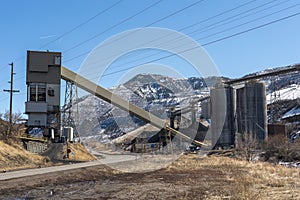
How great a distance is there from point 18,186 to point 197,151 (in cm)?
3760

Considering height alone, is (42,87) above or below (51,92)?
above

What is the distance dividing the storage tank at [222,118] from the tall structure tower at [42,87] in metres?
23.4

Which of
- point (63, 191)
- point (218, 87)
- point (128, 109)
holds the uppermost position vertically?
point (218, 87)

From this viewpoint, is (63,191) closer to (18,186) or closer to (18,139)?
(18,186)

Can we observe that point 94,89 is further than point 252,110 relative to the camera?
No

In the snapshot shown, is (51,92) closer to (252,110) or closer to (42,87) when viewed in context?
(42,87)

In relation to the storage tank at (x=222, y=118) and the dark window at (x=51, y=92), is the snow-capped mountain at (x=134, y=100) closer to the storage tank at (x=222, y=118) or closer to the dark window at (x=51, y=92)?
the storage tank at (x=222, y=118)

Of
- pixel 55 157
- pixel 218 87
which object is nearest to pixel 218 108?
pixel 218 87

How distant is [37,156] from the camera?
3694cm

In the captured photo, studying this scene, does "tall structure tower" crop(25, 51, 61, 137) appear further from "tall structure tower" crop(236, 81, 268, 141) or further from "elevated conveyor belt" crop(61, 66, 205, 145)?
"tall structure tower" crop(236, 81, 268, 141)

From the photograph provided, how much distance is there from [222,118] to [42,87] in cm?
2688

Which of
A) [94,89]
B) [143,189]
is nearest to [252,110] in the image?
[94,89]

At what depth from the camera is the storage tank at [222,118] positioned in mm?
54594

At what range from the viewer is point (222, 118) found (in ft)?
181
